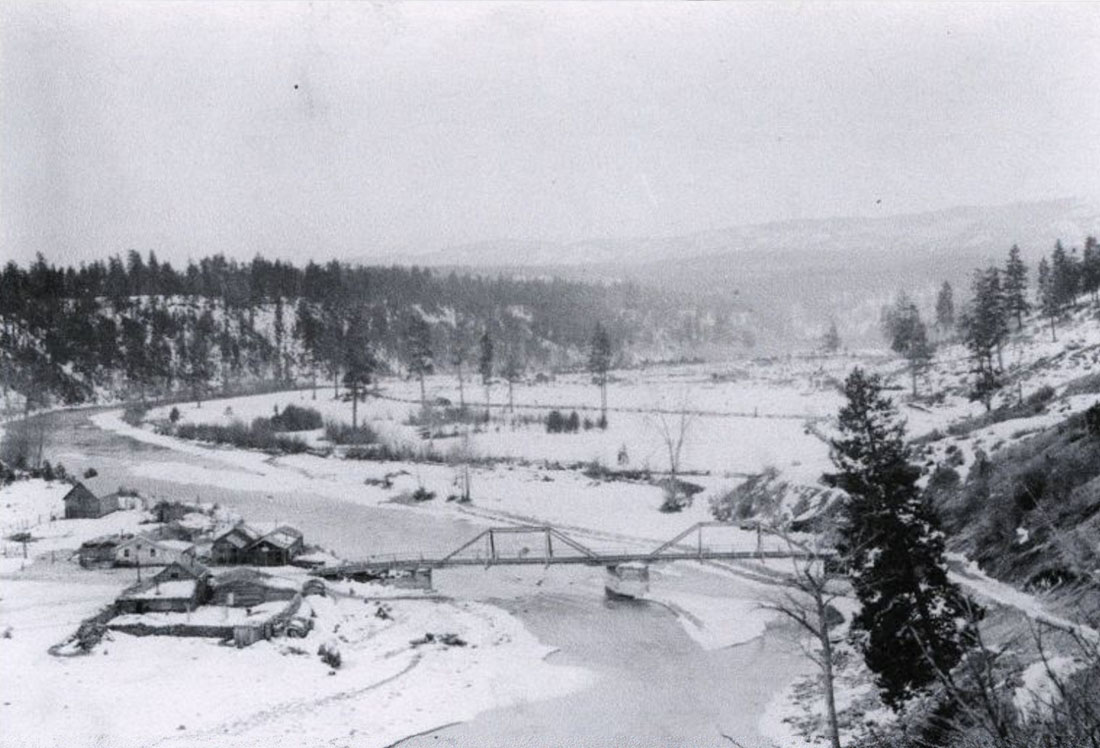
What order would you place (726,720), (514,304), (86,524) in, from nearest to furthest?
1. (726,720)
2. (86,524)
3. (514,304)

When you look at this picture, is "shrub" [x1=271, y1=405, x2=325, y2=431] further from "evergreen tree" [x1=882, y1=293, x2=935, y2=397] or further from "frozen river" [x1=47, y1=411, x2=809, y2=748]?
"evergreen tree" [x1=882, y1=293, x2=935, y2=397]

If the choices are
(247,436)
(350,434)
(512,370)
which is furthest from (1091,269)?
(247,436)

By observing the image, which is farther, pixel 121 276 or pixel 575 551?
pixel 121 276

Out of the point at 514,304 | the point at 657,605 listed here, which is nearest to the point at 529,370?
the point at 514,304

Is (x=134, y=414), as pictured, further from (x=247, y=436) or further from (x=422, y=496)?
(x=422, y=496)

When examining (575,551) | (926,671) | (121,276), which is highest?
(121,276)

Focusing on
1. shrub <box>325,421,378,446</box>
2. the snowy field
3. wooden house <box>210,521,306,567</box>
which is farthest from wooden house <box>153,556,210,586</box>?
shrub <box>325,421,378,446</box>

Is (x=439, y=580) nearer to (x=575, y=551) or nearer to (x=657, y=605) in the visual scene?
(x=575, y=551)
